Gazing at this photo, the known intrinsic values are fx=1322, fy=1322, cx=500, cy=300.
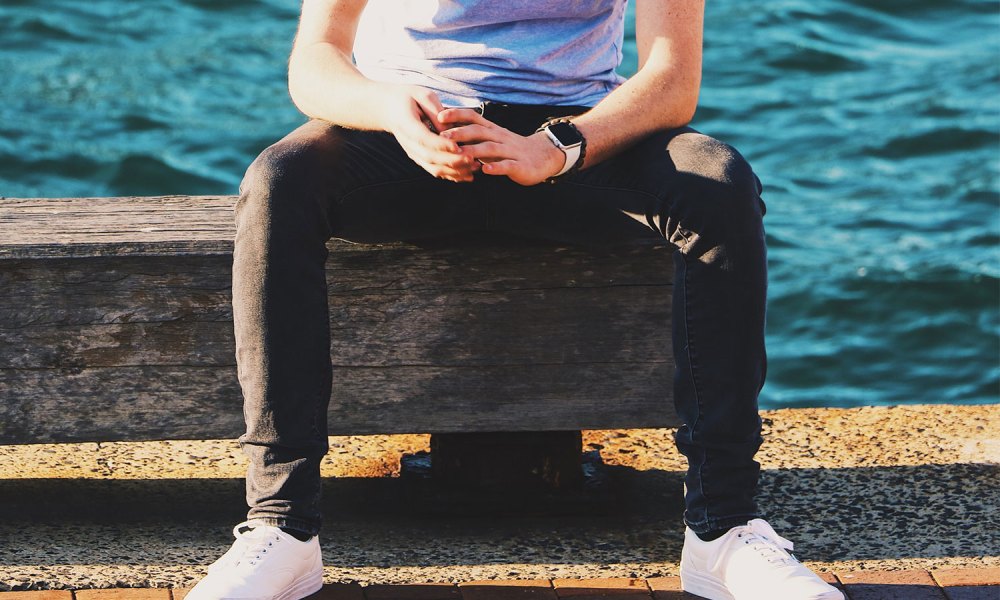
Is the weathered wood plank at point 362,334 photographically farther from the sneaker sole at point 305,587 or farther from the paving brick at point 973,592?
the paving brick at point 973,592

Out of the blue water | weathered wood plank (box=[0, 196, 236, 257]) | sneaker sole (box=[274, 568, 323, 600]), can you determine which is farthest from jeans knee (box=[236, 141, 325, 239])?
the blue water

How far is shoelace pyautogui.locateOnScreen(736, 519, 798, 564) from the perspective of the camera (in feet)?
6.93

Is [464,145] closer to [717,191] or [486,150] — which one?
[486,150]

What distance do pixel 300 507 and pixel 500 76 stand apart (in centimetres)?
88

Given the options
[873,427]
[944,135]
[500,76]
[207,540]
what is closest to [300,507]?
[207,540]

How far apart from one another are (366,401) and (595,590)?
0.56 metres

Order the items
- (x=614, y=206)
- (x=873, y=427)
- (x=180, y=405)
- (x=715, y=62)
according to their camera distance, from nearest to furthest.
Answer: (x=614, y=206) → (x=180, y=405) → (x=873, y=427) → (x=715, y=62)

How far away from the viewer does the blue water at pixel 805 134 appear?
17.9 ft

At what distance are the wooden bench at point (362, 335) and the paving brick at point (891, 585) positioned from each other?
45 centimetres

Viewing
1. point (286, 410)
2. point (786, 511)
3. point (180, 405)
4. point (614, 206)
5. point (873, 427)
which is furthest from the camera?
point (873, 427)

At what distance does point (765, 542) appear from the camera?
6.99 feet

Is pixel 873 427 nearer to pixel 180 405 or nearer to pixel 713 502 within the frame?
pixel 713 502

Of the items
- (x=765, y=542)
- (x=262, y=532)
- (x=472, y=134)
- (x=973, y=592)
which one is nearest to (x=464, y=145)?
(x=472, y=134)

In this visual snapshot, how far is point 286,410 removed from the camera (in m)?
2.06
